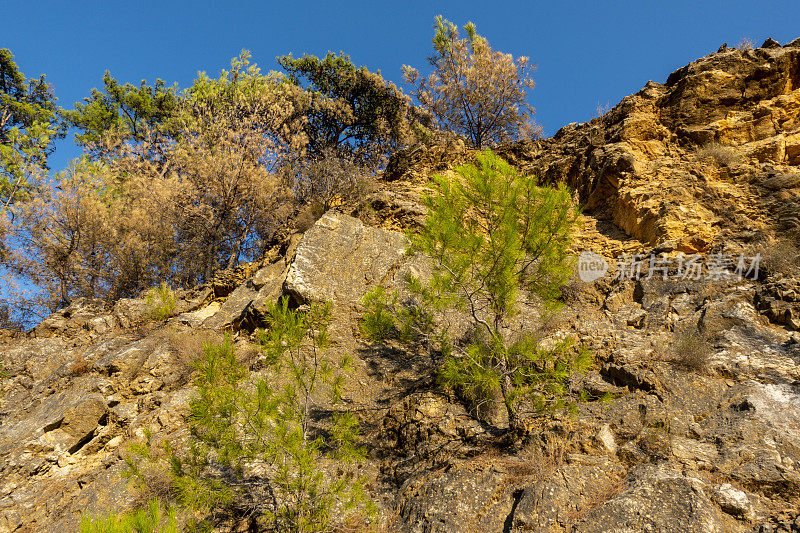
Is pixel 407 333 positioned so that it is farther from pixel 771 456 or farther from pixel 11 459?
pixel 11 459

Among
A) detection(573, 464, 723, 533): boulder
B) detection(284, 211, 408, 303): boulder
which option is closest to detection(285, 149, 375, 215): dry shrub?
detection(284, 211, 408, 303): boulder

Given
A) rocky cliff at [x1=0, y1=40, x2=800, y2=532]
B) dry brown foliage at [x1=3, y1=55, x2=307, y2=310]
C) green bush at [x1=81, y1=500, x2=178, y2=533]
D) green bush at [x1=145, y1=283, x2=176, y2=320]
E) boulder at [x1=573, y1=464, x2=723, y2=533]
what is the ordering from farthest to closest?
dry brown foliage at [x1=3, y1=55, x2=307, y2=310]
green bush at [x1=145, y1=283, x2=176, y2=320]
rocky cliff at [x1=0, y1=40, x2=800, y2=532]
boulder at [x1=573, y1=464, x2=723, y2=533]
green bush at [x1=81, y1=500, x2=178, y2=533]

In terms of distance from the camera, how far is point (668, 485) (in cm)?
402

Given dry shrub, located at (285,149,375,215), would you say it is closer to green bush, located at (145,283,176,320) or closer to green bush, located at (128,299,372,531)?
green bush, located at (145,283,176,320)

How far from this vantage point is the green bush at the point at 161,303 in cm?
980

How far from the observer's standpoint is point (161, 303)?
10.2 m

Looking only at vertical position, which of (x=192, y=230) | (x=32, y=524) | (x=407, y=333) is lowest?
(x=32, y=524)

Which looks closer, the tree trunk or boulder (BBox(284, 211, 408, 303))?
the tree trunk

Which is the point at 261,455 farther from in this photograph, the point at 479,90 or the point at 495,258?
the point at 479,90

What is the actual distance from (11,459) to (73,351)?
3.50 m

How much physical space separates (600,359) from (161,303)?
33.8ft

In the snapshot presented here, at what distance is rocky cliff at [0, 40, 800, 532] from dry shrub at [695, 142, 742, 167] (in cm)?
5

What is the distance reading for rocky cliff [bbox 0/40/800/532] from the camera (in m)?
4.41

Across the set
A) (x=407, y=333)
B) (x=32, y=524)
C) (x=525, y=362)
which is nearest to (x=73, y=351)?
(x=32, y=524)
